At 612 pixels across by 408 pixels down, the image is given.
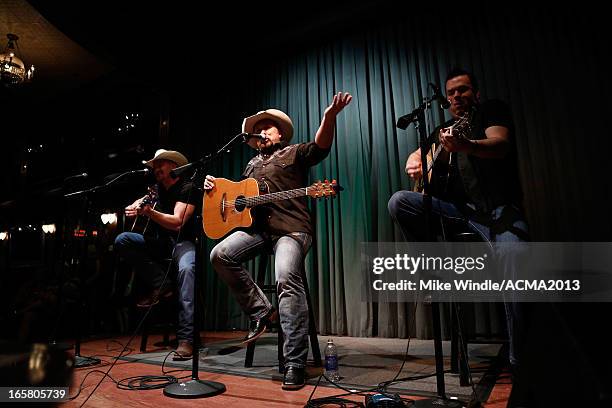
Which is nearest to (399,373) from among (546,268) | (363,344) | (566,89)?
(363,344)

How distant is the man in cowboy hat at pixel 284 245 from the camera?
80.7 inches

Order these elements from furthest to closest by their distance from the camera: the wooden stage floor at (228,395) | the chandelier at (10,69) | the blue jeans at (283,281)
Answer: the chandelier at (10,69) → the blue jeans at (283,281) → the wooden stage floor at (228,395)

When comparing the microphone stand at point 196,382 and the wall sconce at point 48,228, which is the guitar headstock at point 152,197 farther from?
the wall sconce at point 48,228

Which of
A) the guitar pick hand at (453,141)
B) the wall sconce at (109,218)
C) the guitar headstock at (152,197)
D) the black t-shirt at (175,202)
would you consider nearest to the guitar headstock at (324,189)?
the guitar pick hand at (453,141)

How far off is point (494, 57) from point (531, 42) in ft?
0.98

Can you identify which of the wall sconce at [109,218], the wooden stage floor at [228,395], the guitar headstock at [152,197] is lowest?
the wooden stage floor at [228,395]

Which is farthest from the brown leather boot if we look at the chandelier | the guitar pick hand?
the chandelier

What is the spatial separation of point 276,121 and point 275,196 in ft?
3.02

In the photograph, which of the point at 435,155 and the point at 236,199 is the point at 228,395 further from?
the point at 435,155

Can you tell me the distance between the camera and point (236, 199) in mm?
2543

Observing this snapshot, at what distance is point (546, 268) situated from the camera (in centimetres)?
263

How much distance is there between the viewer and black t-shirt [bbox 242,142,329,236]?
93.8 inches

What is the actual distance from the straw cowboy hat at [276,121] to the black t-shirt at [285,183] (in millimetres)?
356

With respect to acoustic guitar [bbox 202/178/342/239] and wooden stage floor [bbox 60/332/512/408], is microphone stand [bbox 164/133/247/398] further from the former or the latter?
acoustic guitar [bbox 202/178/342/239]
